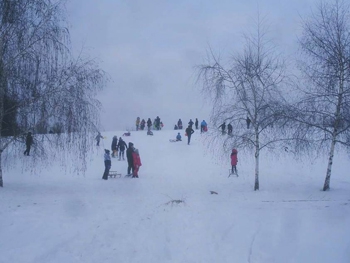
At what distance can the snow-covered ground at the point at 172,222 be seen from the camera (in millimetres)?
7262

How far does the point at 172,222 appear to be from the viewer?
9.16m

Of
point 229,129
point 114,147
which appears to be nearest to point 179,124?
point 114,147

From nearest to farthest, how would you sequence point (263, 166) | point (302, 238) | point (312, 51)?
point (302, 238)
point (312, 51)
point (263, 166)

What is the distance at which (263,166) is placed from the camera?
68.9 feet

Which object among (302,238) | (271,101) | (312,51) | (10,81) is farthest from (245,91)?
(10,81)

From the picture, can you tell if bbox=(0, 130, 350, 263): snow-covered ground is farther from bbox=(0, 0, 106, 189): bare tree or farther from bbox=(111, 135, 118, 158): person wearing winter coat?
bbox=(111, 135, 118, 158): person wearing winter coat

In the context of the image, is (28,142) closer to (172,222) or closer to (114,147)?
(172,222)

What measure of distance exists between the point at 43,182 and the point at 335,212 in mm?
12727

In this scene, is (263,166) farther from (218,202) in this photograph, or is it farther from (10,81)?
(10,81)

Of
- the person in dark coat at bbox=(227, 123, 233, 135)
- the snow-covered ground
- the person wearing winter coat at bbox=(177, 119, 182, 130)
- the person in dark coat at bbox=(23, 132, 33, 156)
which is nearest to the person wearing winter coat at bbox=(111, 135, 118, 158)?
the snow-covered ground

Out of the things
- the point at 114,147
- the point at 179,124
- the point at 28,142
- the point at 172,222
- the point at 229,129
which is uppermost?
the point at 179,124

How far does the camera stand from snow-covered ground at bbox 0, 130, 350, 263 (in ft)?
23.8

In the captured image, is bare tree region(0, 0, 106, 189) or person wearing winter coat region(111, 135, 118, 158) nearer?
bare tree region(0, 0, 106, 189)

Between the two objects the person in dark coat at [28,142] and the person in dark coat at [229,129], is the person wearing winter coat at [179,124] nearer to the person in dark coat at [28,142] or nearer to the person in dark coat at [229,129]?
the person in dark coat at [229,129]
